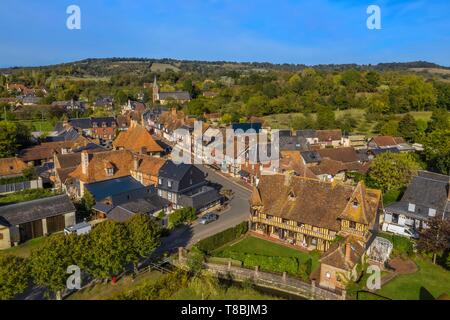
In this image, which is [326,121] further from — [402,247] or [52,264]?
[52,264]

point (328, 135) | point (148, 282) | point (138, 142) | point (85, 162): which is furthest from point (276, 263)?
point (328, 135)

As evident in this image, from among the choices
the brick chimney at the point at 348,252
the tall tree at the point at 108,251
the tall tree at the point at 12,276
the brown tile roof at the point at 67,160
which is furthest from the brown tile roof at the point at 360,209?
the brown tile roof at the point at 67,160

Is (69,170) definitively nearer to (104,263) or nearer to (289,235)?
(104,263)

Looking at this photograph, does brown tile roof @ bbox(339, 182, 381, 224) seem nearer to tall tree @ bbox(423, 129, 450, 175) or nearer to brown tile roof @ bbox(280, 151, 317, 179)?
brown tile roof @ bbox(280, 151, 317, 179)

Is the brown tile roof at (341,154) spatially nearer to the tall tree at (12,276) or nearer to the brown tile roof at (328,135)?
the brown tile roof at (328,135)

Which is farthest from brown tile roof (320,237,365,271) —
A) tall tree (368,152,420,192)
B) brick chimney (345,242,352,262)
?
tall tree (368,152,420,192)

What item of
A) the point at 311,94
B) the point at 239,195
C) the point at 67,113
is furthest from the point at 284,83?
the point at 239,195
